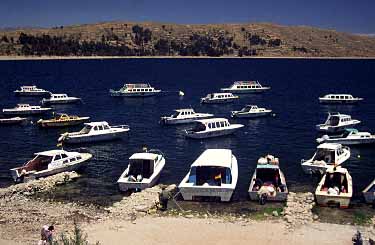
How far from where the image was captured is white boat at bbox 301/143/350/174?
51.4 metres

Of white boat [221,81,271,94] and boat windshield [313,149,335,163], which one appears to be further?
white boat [221,81,271,94]

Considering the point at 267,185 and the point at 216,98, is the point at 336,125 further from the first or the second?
the point at 216,98

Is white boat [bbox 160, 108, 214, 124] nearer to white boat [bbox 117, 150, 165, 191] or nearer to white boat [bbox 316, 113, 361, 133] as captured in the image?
white boat [bbox 316, 113, 361, 133]

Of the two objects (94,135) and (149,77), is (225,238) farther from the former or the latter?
(149,77)

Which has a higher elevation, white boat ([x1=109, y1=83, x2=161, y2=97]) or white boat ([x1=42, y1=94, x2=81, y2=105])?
white boat ([x1=109, y1=83, x2=161, y2=97])

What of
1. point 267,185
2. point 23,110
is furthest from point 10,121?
point 267,185

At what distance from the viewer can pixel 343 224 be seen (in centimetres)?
3734

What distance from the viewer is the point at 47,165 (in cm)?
5100

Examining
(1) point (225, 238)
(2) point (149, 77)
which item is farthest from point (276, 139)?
(2) point (149, 77)

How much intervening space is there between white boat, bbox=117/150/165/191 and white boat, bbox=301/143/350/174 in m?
15.5

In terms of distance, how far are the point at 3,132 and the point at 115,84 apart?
8947 centimetres

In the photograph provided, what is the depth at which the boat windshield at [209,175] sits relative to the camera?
143ft

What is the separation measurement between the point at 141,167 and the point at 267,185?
39.2 feet

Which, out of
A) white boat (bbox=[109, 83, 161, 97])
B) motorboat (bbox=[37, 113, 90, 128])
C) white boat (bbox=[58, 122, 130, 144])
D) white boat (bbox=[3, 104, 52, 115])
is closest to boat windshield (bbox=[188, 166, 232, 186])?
white boat (bbox=[58, 122, 130, 144])
